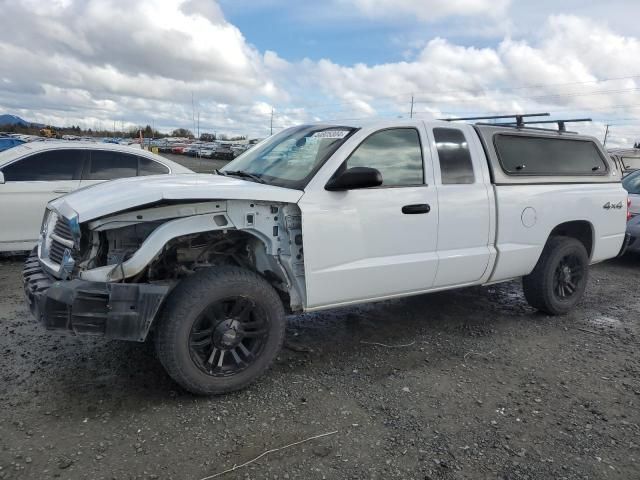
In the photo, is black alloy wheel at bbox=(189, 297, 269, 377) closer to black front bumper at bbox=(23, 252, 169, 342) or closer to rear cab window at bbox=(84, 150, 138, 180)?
black front bumper at bbox=(23, 252, 169, 342)

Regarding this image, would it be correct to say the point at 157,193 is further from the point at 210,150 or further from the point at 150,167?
the point at 210,150

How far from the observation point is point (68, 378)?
356 centimetres

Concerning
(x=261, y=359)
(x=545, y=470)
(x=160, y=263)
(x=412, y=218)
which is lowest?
(x=545, y=470)

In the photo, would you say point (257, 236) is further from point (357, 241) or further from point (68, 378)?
point (68, 378)

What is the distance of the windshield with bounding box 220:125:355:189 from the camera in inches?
151

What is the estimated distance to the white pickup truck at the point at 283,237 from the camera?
3.14 m

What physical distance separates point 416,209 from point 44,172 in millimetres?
5115

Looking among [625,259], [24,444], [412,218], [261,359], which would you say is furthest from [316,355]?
[625,259]

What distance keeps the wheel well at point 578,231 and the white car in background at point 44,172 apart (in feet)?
16.2

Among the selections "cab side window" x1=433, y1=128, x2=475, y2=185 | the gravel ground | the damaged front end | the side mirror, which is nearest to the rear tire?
the gravel ground

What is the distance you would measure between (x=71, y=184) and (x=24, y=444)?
4661mm

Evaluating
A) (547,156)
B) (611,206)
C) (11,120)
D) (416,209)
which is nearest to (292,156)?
(416,209)

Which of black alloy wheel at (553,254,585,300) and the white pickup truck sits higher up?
the white pickup truck

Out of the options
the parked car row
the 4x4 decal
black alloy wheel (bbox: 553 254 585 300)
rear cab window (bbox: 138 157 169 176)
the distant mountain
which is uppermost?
the distant mountain
